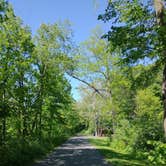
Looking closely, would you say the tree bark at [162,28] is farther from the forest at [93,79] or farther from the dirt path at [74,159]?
the dirt path at [74,159]

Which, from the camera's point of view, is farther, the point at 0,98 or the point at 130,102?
the point at 130,102

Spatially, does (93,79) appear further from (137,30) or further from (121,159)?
(137,30)

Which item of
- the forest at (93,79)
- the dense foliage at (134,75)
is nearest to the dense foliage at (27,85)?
the forest at (93,79)

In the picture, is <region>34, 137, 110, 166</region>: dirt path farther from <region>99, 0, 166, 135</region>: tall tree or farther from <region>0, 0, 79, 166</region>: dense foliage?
<region>99, 0, 166, 135</region>: tall tree

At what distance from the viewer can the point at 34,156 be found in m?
17.3

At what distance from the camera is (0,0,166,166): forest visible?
1051cm

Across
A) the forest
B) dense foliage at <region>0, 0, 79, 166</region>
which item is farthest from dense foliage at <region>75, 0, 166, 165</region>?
dense foliage at <region>0, 0, 79, 166</region>

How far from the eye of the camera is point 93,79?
33.4 m

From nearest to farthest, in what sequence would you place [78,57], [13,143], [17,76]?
[13,143]
[17,76]
[78,57]

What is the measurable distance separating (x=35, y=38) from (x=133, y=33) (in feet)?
56.9

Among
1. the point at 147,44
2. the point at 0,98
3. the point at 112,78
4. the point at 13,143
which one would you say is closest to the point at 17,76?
the point at 0,98

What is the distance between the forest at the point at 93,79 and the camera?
414 inches

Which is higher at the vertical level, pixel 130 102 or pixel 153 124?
pixel 130 102

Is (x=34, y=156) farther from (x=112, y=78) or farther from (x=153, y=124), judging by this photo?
(x=112, y=78)
